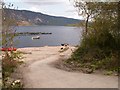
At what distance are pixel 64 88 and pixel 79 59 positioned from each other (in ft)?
23.0

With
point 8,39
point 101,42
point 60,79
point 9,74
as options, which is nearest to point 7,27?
point 8,39

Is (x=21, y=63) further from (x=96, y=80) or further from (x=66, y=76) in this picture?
(x=96, y=80)

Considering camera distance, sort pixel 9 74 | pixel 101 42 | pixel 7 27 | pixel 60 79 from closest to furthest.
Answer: pixel 60 79
pixel 9 74
pixel 7 27
pixel 101 42

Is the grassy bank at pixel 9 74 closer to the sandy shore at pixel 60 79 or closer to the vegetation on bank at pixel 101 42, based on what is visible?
the sandy shore at pixel 60 79

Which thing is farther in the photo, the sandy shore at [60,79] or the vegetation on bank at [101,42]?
the vegetation on bank at [101,42]

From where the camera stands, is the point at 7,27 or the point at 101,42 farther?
the point at 101,42

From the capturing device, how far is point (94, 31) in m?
19.0

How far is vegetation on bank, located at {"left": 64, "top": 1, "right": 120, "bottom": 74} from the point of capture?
1680 centimetres

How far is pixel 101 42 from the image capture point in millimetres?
18359

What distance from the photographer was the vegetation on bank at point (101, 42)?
16.8m

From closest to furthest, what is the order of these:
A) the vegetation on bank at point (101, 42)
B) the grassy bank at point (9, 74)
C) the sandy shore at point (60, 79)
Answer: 1. the grassy bank at point (9, 74)
2. the sandy shore at point (60, 79)
3. the vegetation on bank at point (101, 42)

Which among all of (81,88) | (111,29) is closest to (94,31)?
(111,29)

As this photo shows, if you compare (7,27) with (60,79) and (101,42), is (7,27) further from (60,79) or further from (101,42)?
(101,42)

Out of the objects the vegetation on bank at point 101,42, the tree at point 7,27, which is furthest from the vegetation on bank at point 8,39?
the vegetation on bank at point 101,42
